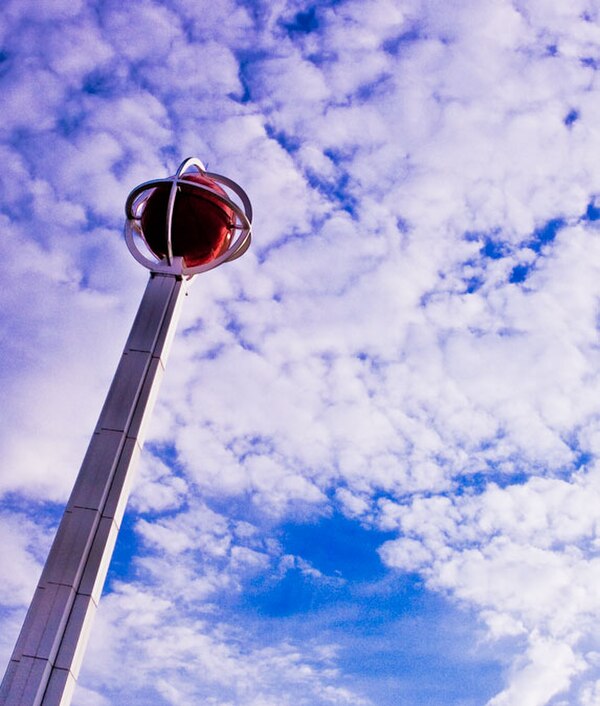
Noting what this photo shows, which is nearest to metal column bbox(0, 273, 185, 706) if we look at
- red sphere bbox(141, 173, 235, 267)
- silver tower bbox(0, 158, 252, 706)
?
silver tower bbox(0, 158, 252, 706)

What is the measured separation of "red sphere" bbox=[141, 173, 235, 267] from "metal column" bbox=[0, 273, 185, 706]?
1974mm

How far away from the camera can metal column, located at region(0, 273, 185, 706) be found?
47.7 ft

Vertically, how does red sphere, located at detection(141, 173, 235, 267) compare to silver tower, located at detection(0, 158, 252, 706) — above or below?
above

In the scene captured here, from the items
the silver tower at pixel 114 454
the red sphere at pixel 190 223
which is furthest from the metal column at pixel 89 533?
the red sphere at pixel 190 223

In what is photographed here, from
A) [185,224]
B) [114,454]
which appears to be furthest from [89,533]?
[185,224]

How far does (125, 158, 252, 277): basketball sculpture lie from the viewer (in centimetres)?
2141

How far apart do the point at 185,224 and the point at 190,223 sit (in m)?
0.15

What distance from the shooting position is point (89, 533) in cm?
1630

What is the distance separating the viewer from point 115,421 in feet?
59.5

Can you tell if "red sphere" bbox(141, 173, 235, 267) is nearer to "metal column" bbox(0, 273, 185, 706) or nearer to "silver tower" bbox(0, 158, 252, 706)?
"silver tower" bbox(0, 158, 252, 706)

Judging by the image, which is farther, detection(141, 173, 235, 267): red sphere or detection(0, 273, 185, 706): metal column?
detection(141, 173, 235, 267): red sphere

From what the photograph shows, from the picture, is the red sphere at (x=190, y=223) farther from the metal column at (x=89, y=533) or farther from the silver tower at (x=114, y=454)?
the metal column at (x=89, y=533)

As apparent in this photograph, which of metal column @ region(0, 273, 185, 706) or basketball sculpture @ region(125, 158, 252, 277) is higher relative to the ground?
basketball sculpture @ region(125, 158, 252, 277)

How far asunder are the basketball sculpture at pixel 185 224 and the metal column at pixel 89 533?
5.70 ft
